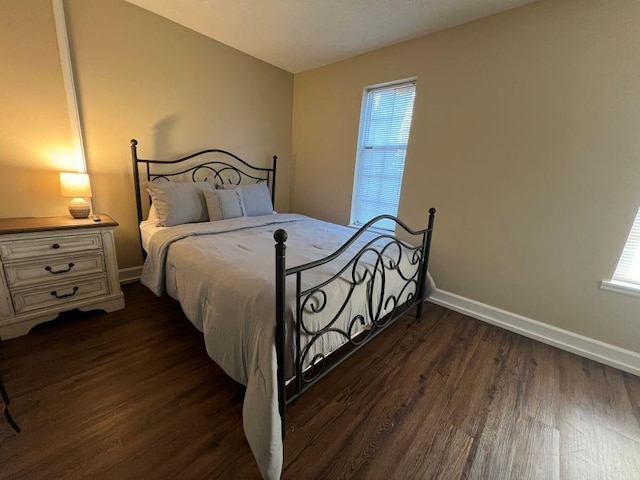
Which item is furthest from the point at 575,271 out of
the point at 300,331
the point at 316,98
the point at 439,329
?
the point at 316,98

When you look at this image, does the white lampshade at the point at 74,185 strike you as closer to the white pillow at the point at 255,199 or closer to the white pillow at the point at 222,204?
the white pillow at the point at 222,204

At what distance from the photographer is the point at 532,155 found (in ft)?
6.74

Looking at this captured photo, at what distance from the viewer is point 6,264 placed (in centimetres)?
173

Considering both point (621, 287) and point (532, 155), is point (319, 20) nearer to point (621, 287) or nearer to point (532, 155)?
point (532, 155)

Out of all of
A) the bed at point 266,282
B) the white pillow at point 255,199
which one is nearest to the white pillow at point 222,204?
the bed at point 266,282

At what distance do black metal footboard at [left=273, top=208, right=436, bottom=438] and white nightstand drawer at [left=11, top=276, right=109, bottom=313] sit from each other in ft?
5.81

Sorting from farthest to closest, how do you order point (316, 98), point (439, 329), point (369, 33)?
1. point (316, 98)
2. point (369, 33)
3. point (439, 329)

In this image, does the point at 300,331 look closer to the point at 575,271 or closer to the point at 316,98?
the point at 575,271

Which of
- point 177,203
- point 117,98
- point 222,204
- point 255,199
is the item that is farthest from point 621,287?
point 117,98

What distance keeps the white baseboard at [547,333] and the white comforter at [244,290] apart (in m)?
0.53

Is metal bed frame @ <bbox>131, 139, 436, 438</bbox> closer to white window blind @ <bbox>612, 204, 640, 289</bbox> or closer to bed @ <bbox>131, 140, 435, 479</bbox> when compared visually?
bed @ <bbox>131, 140, 435, 479</bbox>

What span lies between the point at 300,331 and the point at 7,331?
83.2 inches

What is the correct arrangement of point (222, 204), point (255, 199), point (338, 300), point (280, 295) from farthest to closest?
1. point (255, 199)
2. point (222, 204)
3. point (338, 300)
4. point (280, 295)

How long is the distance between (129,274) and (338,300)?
2.41 metres
